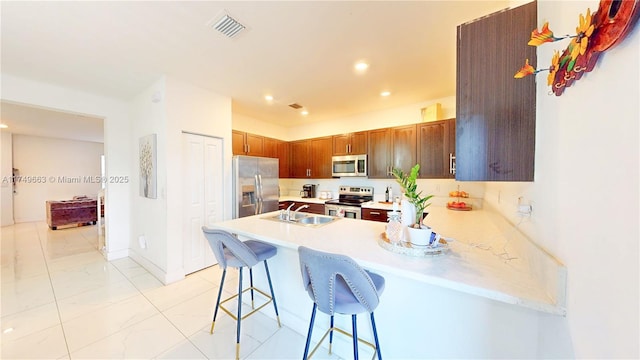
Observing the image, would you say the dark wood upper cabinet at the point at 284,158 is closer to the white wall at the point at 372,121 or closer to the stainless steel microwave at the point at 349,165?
the white wall at the point at 372,121

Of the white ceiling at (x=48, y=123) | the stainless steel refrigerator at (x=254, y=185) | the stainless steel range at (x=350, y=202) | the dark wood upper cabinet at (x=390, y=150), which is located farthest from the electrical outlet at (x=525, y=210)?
the white ceiling at (x=48, y=123)

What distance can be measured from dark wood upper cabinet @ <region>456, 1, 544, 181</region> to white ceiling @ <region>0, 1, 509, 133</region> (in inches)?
28.8

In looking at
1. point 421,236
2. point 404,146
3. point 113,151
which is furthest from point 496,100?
point 113,151

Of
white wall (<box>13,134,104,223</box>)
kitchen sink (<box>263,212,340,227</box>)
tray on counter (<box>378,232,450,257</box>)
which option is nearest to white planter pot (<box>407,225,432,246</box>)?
tray on counter (<box>378,232,450,257</box>)

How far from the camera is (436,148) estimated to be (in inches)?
129

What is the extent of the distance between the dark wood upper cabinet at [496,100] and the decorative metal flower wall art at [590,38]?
19 centimetres

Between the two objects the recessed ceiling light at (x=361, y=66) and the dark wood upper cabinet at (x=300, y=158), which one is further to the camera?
the dark wood upper cabinet at (x=300, y=158)

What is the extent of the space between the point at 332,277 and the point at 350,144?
10.6ft

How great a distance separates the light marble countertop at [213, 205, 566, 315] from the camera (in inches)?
32.6

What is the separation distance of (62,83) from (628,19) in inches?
189

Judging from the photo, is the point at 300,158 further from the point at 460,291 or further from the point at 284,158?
the point at 460,291

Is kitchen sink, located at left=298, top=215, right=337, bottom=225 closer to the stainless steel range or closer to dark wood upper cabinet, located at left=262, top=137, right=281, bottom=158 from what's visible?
the stainless steel range

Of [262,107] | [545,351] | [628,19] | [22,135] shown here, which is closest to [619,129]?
[628,19]

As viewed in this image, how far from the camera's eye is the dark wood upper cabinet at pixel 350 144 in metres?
3.94
